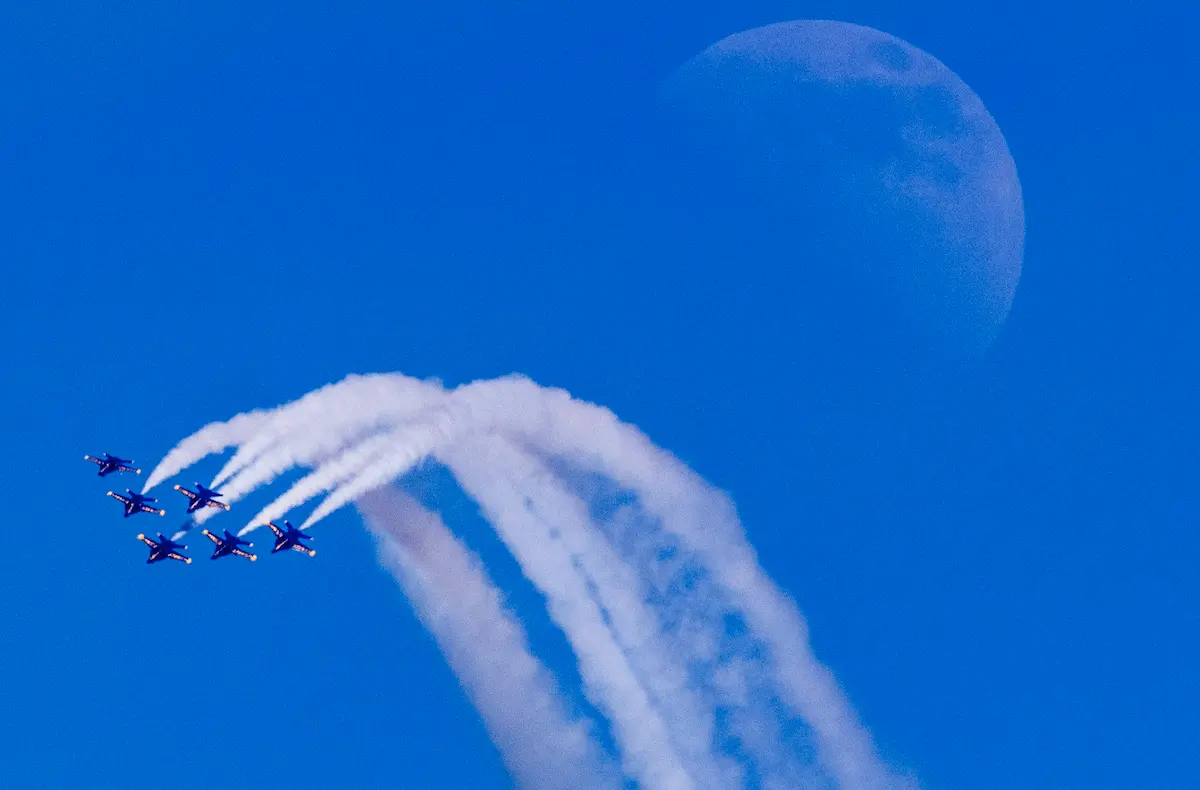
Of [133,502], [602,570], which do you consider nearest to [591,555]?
[602,570]

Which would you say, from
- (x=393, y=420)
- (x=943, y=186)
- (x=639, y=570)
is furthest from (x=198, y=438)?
(x=943, y=186)

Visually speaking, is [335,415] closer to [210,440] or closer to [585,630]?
[210,440]

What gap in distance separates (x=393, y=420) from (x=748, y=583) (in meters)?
21.9

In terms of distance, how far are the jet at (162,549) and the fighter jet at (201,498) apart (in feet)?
13.7

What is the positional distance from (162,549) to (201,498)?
217 inches

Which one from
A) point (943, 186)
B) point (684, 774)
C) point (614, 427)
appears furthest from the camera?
point (943, 186)

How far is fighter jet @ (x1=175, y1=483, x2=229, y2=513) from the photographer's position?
268 feet

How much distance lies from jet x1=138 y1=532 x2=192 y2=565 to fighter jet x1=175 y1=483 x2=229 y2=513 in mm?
4172

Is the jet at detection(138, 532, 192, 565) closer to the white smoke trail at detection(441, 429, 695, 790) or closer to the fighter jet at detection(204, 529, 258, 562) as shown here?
the fighter jet at detection(204, 529, 258, 562)

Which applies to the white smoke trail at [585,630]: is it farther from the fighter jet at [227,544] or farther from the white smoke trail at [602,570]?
the fighter jet at [227,544]

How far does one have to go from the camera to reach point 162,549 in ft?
279

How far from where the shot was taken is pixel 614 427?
270ft

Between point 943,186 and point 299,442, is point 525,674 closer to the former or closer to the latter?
point 299,442

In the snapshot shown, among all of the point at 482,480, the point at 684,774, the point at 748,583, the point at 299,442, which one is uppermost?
the point at 299,442
